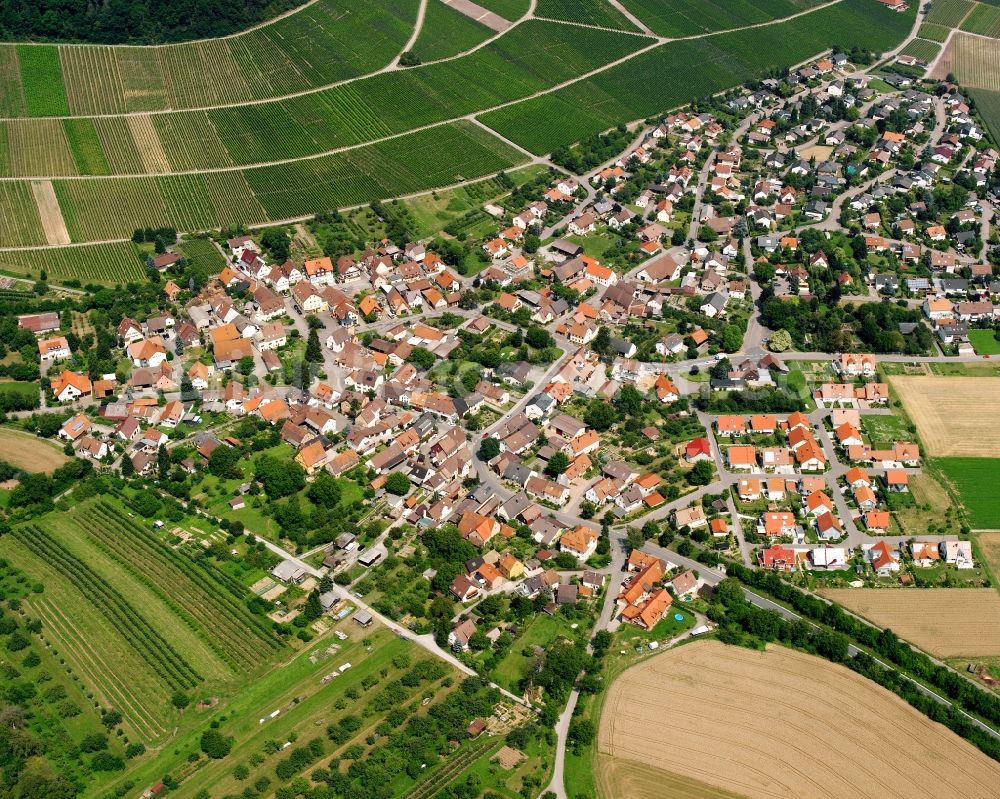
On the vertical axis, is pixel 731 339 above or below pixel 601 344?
above

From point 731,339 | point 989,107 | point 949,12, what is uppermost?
point 949,12

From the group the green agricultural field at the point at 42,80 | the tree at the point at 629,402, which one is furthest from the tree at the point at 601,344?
the green agricultural field at the point at 42,80

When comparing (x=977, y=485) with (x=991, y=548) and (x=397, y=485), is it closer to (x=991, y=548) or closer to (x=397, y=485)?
(x=991, y=548)

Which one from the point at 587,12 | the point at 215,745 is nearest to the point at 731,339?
the point at 215,745

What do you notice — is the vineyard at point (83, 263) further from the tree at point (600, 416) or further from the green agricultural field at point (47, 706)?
the tree at point (600, 416)

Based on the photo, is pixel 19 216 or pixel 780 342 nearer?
pixel 780 342
